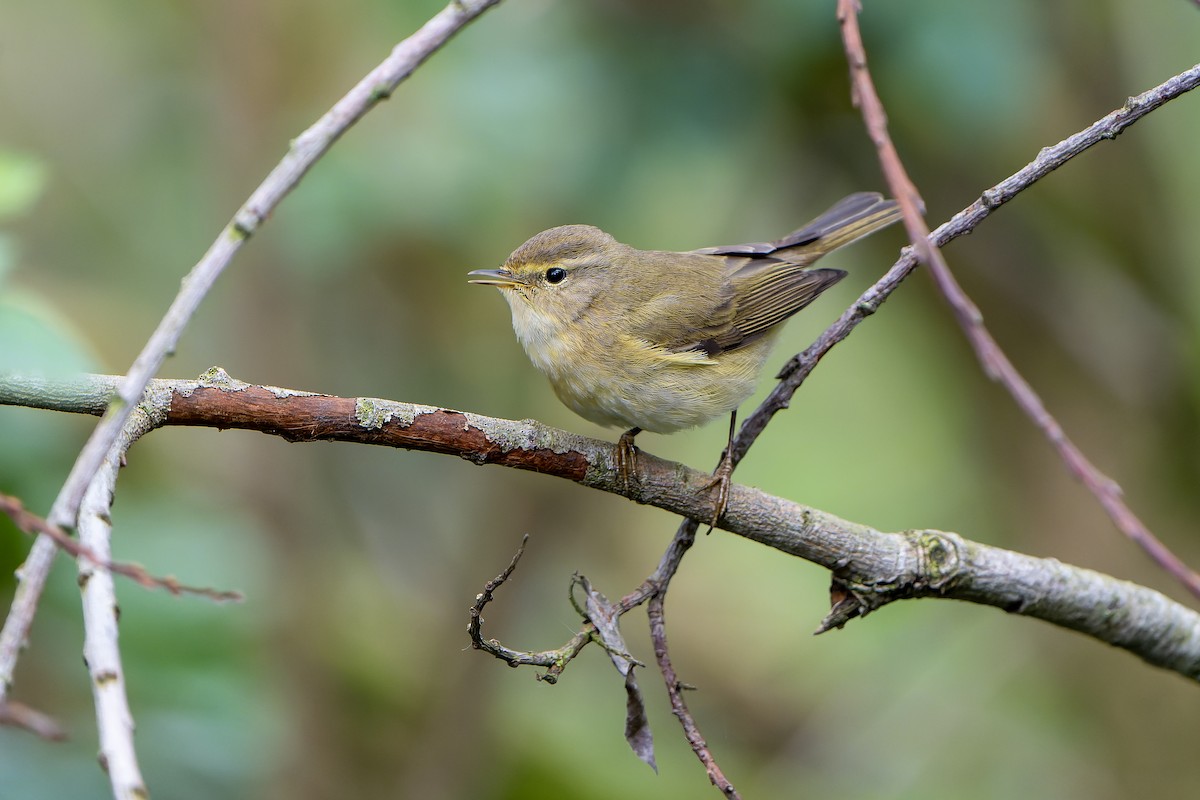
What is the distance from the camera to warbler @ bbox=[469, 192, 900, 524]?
11.3 feet

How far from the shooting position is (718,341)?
3822mm

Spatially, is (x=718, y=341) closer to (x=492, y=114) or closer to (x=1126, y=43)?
(x=492, y=114)

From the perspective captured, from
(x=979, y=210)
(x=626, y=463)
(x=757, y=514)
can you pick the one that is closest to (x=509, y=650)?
(x=626, y=463)

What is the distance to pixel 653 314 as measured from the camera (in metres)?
3.76

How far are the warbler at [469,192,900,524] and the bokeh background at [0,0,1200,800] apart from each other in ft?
1.65

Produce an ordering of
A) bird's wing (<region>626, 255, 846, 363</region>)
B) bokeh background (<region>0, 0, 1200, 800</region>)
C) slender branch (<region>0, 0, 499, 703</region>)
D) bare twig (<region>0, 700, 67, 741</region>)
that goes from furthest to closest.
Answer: bokeh background (<region>0, 0, 1200, 800</region>) < bird's wing (<region>626, 255, 846, 363</region>) < slender branch (<region>0, 0, 499, 703</region>) < bare twig (<region>0, 700, 67, 741</region>)

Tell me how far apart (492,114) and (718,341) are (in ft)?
4.30

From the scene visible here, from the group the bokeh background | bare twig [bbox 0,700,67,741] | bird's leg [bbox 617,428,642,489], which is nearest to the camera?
bare twig [bbox 0,700,67,741]

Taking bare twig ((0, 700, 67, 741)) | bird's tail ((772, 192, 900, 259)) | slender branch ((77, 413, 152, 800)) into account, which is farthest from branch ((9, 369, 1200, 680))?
bird's tail ((772, 192, 900, 259))

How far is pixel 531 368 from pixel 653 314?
1.45 metres

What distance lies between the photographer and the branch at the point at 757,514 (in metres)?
2.20

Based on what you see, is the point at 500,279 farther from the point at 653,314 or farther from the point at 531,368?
the point at 531,368

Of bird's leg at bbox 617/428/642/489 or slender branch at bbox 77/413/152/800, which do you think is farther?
bird's leg at bbox 617/428/642/489

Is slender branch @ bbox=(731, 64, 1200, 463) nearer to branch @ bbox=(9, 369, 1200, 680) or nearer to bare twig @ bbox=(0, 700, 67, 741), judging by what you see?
branch @ bbox=(9, 369, 1200, 680)
